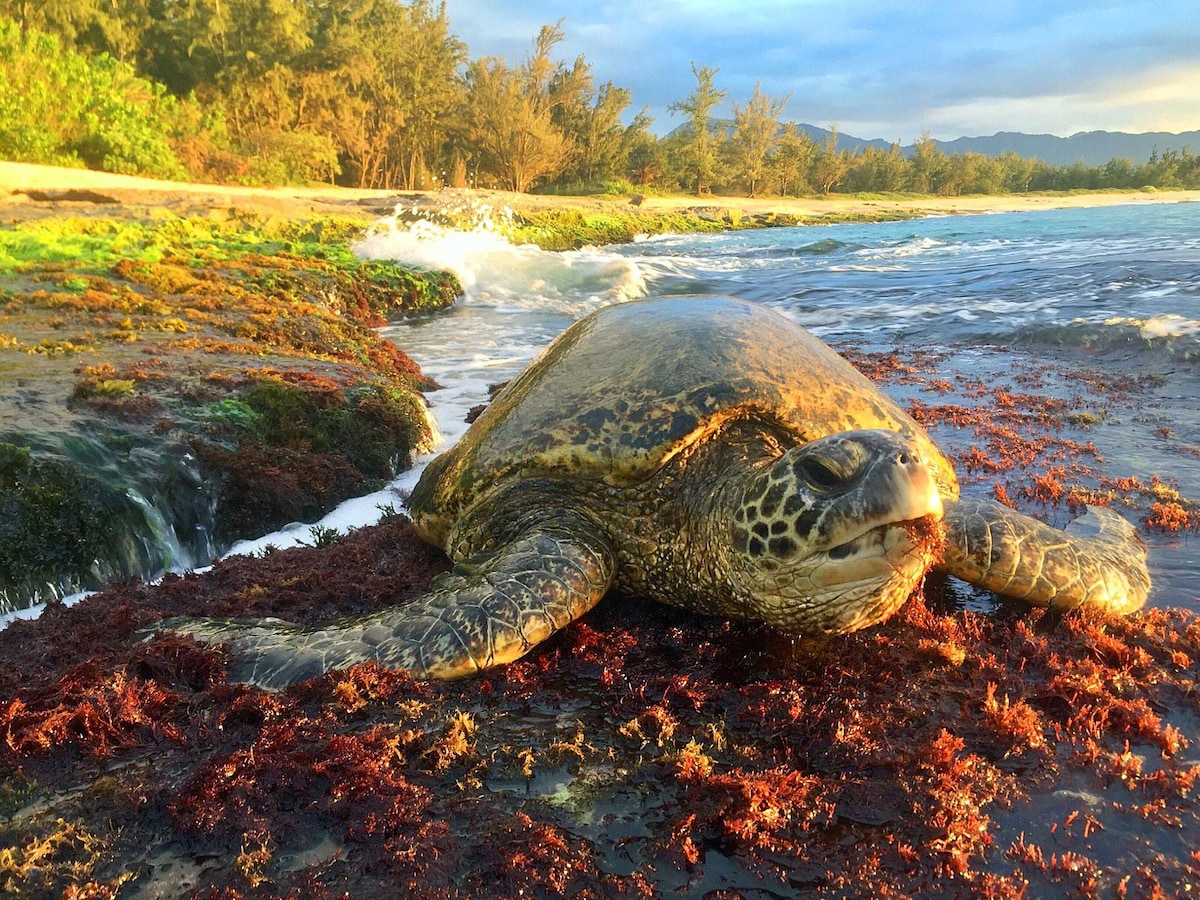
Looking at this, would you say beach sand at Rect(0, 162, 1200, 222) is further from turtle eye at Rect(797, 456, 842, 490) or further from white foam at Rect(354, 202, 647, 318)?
turtle eye at Rect(797, 456, 842, 490)

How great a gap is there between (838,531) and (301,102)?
48.9 meters

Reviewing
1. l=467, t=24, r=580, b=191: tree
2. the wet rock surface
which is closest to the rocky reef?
the wet rock surface

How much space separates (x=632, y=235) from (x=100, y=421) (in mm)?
40572

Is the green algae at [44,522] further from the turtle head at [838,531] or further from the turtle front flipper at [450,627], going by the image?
the turtle head at [838,531]

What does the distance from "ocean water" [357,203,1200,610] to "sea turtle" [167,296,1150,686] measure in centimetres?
104

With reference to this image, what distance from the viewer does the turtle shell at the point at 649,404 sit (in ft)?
10.7

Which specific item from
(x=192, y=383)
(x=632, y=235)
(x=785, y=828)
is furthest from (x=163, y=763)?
(x=632, y=235)

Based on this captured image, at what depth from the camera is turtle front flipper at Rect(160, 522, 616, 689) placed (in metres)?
2.54

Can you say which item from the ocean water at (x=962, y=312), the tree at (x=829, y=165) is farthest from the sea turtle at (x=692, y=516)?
the tree at (x=829, y=165)

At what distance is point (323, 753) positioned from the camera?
6.70 feet

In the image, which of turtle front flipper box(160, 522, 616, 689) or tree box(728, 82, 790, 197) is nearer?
turtle front flipper box(160, 522, 616, 689)

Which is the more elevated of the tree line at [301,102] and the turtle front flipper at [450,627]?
the tree line at [301,102]

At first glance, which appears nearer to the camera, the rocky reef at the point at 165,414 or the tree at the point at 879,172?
the rocky reef at the point at 165,414

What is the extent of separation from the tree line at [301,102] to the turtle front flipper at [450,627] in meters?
31.6
